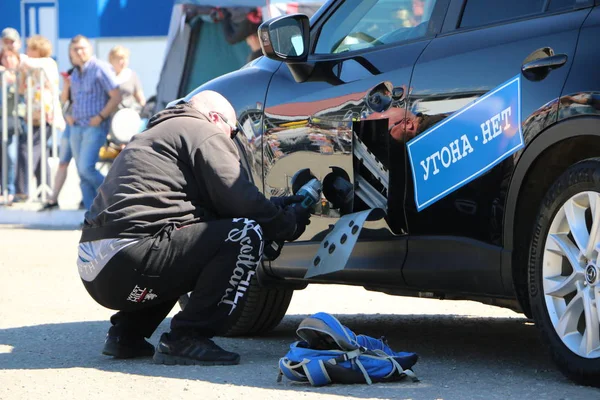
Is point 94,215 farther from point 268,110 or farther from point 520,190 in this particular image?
point 520,190

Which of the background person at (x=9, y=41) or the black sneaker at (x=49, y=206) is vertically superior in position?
the background person at (x=9, y=41)

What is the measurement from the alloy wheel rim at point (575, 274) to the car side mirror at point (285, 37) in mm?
1672

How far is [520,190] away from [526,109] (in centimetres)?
31

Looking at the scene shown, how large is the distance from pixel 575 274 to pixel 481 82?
0.78 meters

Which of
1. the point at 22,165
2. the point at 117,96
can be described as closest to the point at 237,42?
the point at 117,96

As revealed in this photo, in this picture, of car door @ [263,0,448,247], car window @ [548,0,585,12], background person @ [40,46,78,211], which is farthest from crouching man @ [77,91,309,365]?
background person @ [40,46,78,211]

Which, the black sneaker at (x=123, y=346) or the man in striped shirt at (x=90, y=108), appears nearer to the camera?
the black sneaker at (x=123, y=346)

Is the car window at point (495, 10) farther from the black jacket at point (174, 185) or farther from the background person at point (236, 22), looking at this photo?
the background person at point (236, 22)

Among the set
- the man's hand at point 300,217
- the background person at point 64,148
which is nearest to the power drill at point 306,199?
the man's hand at point 300,217

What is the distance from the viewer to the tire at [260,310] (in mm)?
6066

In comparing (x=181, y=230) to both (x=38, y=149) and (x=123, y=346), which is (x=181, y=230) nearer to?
(x=123, y=346)

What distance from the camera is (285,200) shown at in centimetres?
529

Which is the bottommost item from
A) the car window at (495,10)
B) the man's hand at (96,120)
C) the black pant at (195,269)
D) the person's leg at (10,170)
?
the person's leg at (10,170)

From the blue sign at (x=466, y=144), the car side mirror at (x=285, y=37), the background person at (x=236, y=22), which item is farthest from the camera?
the background person at (x=236, y=22)
